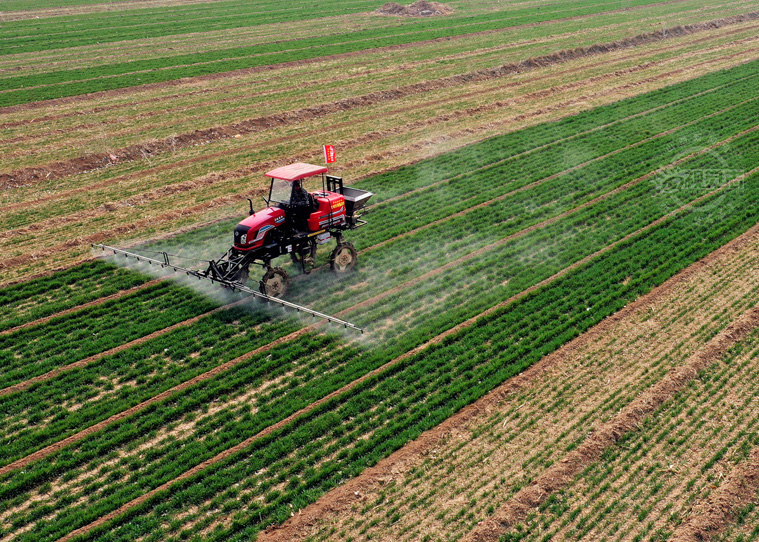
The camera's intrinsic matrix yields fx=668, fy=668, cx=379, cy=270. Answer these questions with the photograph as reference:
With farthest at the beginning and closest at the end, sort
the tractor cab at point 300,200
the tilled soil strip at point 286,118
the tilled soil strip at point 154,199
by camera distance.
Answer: the tilled soil strip at point 286,118 → the tilled soil strip at point 154,199 → the tractor cab at point 300,200

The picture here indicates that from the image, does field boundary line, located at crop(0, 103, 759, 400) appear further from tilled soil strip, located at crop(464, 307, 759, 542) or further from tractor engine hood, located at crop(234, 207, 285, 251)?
tilled soil strip, located at crop(464, 307, 759, 542)

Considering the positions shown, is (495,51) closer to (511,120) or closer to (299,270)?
(511,120)

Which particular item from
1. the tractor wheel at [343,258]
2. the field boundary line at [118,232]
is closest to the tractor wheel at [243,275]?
the tractor wheel at [343,258]

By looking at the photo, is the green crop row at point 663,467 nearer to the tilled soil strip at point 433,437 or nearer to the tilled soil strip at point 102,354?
the tilled soil strip at point 433,437

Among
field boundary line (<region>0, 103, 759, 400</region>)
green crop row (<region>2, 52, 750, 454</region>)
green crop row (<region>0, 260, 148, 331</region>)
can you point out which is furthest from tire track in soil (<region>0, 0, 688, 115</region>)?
field boundary line (<region>0, 103, 759, 400</region>)

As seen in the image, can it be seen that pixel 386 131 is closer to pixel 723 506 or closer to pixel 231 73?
pixel 231 73

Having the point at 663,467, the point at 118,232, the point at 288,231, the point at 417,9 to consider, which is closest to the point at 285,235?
the point at 288,231

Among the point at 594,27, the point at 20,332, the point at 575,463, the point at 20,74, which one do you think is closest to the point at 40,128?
the point at 20,74
